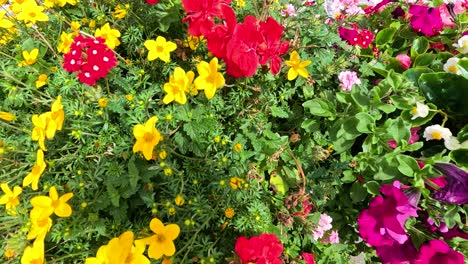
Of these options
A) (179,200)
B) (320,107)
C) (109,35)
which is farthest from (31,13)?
(320,107)

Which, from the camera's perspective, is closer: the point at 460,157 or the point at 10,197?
the point at 10,197

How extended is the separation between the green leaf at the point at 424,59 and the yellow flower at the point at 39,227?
158 cm

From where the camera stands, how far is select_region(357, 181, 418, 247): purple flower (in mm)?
1186

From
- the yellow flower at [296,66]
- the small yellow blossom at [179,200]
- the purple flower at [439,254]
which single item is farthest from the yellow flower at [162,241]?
the purple flower at [439,254]

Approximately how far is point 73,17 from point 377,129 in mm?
1374

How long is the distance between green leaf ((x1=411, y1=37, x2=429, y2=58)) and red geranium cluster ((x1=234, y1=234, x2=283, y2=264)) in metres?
1.11

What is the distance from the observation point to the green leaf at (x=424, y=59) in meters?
1.60

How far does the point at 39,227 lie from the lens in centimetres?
116

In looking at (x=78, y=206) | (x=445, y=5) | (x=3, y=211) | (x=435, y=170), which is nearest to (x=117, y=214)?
(x=78, y=206)

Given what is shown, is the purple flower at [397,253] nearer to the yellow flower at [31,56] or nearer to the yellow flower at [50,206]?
the yellow flower at [50,206]

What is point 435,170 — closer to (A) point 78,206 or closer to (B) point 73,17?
(A) point 78,206

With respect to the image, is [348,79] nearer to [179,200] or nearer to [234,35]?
[234,35]

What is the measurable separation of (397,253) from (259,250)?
56 centimetres

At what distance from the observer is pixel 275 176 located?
4.89ft
